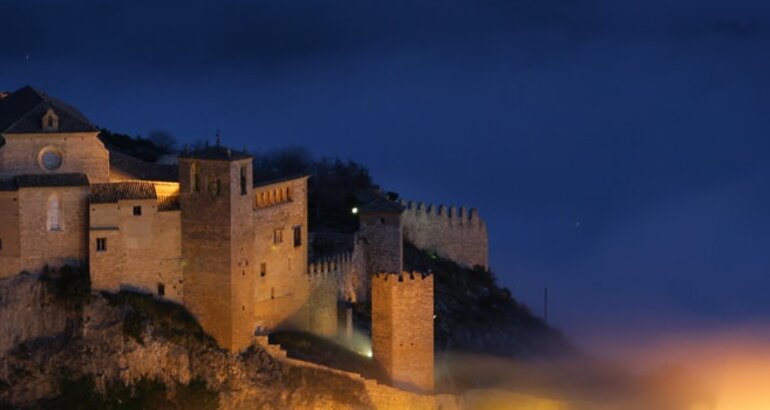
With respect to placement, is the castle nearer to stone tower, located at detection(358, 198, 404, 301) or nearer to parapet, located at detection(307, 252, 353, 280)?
parapet, located at detection(307, 252, 353, 280)

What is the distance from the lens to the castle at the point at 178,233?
2297 inches

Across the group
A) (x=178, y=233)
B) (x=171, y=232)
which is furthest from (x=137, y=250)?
(x=178, y=233)

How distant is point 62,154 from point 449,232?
16.7m

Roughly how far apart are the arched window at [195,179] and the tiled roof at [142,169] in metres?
1.63

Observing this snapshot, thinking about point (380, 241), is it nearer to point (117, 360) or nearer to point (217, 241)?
point (217, 241)

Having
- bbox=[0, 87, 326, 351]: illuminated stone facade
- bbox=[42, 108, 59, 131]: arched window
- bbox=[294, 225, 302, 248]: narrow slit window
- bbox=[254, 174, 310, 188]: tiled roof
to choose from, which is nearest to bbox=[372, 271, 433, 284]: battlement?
bbox=[294, 225, 302, 248]: narrow slit window

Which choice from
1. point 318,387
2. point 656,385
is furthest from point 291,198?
point 656,385

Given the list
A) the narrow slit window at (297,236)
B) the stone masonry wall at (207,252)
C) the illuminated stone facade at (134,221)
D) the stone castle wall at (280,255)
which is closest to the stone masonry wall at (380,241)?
the stone castle wall at (280,255)

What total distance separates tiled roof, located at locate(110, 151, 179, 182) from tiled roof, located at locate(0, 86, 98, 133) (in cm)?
173

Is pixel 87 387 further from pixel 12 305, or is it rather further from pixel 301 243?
pixel 301 243

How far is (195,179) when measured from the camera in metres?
58.9

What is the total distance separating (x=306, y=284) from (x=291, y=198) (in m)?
2.17

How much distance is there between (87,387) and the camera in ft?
191

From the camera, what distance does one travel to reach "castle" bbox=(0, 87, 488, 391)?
58344 millimetres
